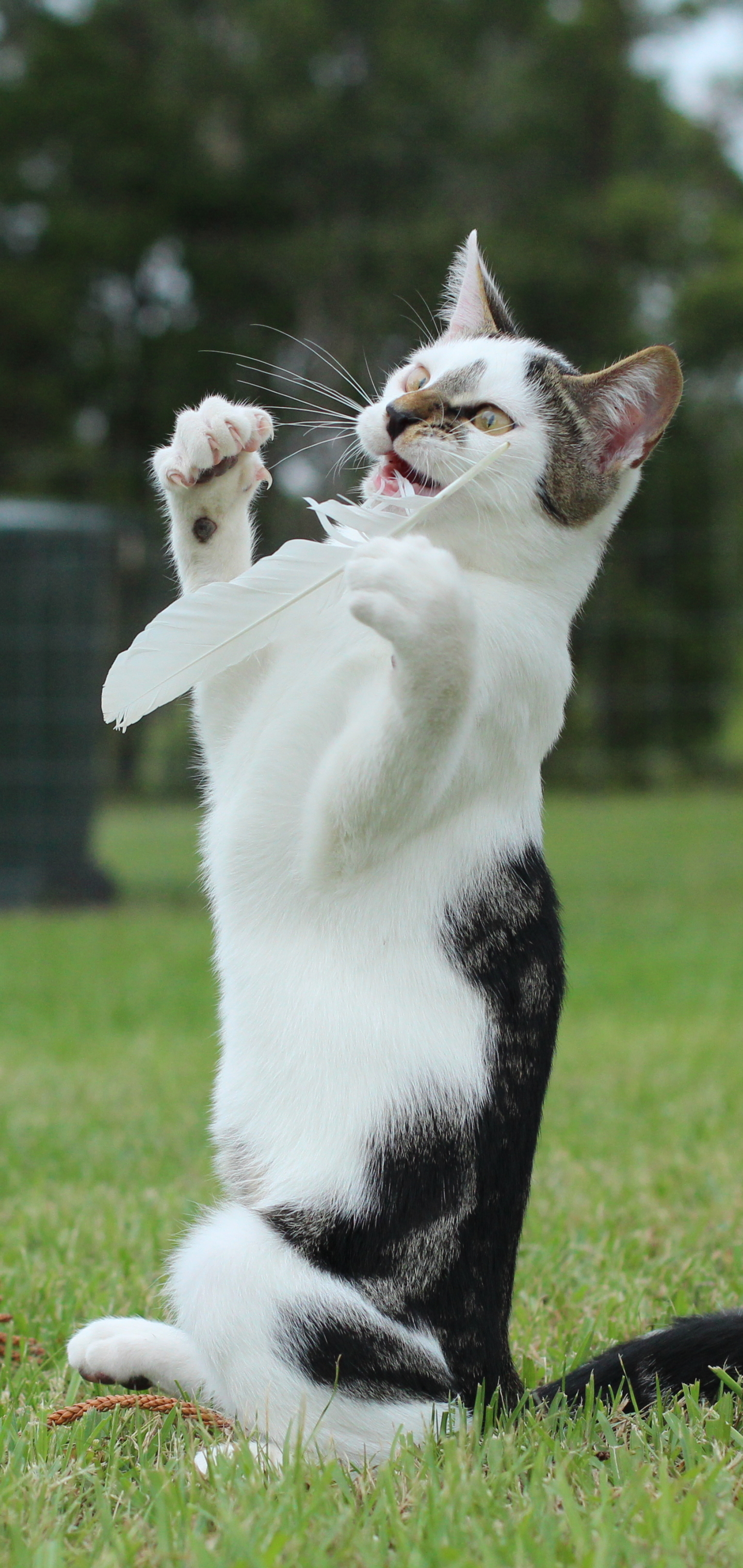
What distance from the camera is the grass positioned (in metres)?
1.31

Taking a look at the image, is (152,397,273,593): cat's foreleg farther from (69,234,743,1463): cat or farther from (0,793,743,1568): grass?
(0,793,743,1568): grass

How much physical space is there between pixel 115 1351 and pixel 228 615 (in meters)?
0.92

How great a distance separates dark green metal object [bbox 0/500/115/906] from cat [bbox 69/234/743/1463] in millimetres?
6619

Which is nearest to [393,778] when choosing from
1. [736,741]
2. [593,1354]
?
[593,1354]

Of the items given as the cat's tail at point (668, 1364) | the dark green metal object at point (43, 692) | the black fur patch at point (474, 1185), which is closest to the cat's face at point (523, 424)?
the black fur patch at point (474, 1185)

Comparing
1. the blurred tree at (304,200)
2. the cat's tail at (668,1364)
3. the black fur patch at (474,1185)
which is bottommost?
the cat's tail at (668,1364)

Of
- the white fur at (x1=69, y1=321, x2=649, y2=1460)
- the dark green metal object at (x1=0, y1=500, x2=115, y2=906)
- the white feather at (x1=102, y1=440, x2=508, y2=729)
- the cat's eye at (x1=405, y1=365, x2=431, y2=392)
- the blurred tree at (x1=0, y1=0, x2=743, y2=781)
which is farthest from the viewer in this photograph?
the blurred tree at (x1=0, y1=0, x2=743, y2=781)

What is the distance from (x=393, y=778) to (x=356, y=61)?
60.9 ft

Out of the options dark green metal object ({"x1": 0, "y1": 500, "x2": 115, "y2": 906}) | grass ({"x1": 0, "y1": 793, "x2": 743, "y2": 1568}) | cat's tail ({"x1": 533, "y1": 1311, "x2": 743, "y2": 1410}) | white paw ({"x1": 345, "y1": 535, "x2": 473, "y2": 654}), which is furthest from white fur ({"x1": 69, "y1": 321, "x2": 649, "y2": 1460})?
dark green metal object ({"x1": 0, "y1": 500, "x2": 115, "y2": 906})

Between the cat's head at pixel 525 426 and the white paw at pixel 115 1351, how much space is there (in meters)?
1.11

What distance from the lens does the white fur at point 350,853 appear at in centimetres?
147

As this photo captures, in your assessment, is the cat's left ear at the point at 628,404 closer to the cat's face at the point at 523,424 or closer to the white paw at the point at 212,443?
the cat's face at the point at 523,424

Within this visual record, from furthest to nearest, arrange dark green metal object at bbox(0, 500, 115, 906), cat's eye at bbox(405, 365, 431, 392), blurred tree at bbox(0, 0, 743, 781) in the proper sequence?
blurred tree at bbox(0, 0, 743, 781) → dark green metal object at bbox(0, 500, 115, 906) → cat's eye at bbox(405, 365, 431, 392)

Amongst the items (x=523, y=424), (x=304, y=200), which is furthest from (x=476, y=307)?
(x=304, y=200)
